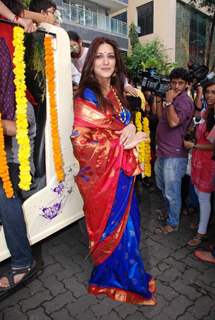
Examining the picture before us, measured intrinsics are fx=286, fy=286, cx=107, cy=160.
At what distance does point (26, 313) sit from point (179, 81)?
2.37m

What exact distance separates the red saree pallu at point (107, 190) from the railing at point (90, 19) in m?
12.0

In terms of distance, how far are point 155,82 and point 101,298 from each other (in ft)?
8.50

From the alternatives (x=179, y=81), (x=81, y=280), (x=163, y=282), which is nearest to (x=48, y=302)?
(x=81, y=280)

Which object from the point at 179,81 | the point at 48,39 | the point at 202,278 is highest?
the point at 48,39

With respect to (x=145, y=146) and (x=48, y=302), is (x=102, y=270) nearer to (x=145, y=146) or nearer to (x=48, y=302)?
(x=48, y=302)

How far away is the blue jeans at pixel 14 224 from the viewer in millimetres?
1886

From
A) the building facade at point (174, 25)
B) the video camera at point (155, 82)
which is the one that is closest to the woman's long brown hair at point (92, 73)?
the video camera at point (155, 82)

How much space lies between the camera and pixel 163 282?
7.40 feet

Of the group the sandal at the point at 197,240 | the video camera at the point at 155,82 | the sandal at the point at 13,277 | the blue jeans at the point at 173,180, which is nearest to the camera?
the sandal at the point at 13,277

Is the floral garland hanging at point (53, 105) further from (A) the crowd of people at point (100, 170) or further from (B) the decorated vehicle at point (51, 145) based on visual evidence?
(A) the crowd of people at point (100, 170)

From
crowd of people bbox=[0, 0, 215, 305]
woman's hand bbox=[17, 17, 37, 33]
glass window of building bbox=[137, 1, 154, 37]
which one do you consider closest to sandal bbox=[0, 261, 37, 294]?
crowd of people bbox=[0, 0, 215, 305]

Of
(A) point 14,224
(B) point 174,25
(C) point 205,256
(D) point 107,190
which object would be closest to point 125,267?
(D) point 107,190

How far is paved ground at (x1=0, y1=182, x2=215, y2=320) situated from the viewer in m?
1.94

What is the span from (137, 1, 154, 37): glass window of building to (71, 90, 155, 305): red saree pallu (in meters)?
16.9
